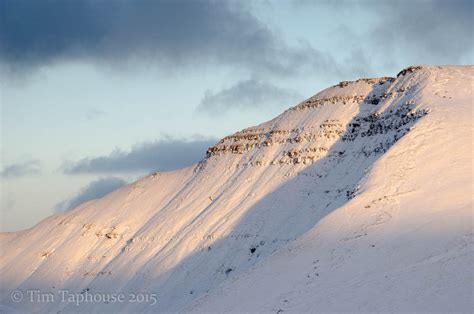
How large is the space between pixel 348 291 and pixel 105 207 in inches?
2691

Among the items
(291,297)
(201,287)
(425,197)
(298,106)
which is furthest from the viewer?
(298,106)

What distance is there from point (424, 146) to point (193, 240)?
2756 centimetres

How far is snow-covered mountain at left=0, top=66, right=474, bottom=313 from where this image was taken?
40.1 metres

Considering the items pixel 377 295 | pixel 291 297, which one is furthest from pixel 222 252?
pixel 377 295

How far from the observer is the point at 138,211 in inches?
3740

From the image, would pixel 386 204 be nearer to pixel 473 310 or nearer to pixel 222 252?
pixel 473 310

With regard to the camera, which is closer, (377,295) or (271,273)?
(377,295)

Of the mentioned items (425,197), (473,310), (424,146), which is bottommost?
(473,310)

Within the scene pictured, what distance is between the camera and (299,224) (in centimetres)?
7438

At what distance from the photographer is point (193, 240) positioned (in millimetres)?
79250

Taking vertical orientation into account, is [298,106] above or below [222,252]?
above

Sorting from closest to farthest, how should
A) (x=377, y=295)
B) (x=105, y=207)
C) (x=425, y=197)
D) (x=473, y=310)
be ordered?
(x=473, y=310)
(x=377, y=295)
(x=425, y=197)
(x=105, y=207)

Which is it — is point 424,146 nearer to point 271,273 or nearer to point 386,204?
point 386,204

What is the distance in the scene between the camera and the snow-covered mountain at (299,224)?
1577 inches
